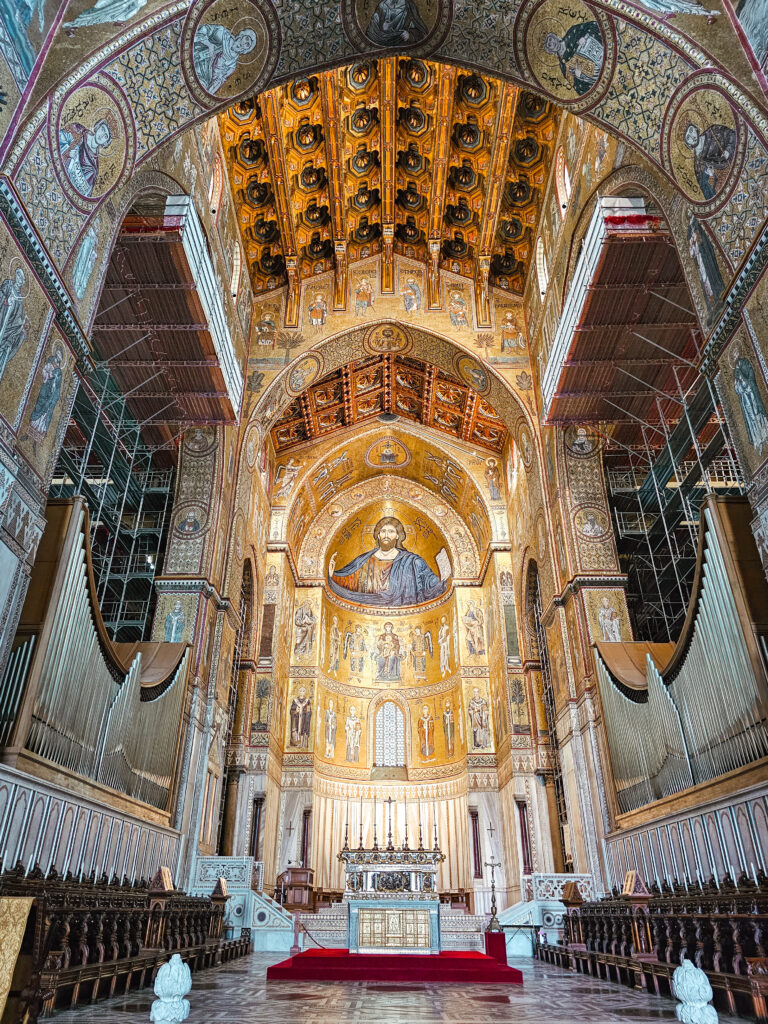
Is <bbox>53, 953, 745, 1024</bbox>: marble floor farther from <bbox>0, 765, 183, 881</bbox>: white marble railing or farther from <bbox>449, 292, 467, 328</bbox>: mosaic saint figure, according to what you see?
<bbox>449, 292, 467, 328</bbox>: mosaic saint figure

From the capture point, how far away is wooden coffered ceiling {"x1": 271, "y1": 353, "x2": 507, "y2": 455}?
23578mm

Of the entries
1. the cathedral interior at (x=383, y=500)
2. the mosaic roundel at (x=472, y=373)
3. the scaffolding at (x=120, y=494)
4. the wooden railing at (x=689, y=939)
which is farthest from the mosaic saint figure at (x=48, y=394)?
the mosaic roundel at (x=472, y=373)

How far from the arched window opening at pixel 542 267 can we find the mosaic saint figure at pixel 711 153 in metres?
9.51

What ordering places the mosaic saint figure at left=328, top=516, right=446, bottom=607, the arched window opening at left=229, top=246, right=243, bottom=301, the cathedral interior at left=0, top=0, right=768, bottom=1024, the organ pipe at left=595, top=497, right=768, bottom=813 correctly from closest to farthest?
the cathedral interior at left=0, top=0, right=768, bottom=1024 < the organ pipe at left=595, top=497, right=768, bottom=813 < the arched window opening at left=229, top=246, right=243, bottom=301 < the mosaic saint figure at left=328, top=516, right=446, bottom=607

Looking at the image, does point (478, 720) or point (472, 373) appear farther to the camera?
point (478, 720)

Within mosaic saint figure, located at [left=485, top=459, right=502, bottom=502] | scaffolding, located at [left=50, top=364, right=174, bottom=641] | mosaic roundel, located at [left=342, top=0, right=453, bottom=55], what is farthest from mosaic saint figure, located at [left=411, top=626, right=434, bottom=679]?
mosaic roundel, located at [left=342, top=0, right=453, bottom=55]

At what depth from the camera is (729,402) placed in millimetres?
8875

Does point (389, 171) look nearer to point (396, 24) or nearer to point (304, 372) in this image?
point (304, 372)

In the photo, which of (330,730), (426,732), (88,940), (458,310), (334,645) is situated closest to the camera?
(88,940)

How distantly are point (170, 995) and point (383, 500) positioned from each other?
966 inches

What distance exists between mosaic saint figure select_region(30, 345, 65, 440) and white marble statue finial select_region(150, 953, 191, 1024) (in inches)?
220

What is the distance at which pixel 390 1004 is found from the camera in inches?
274

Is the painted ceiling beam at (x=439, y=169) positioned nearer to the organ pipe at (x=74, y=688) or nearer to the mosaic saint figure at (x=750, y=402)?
the mosaic saint figure at (x=750, y=402)

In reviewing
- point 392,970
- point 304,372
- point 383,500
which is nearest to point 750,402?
point 392,970
